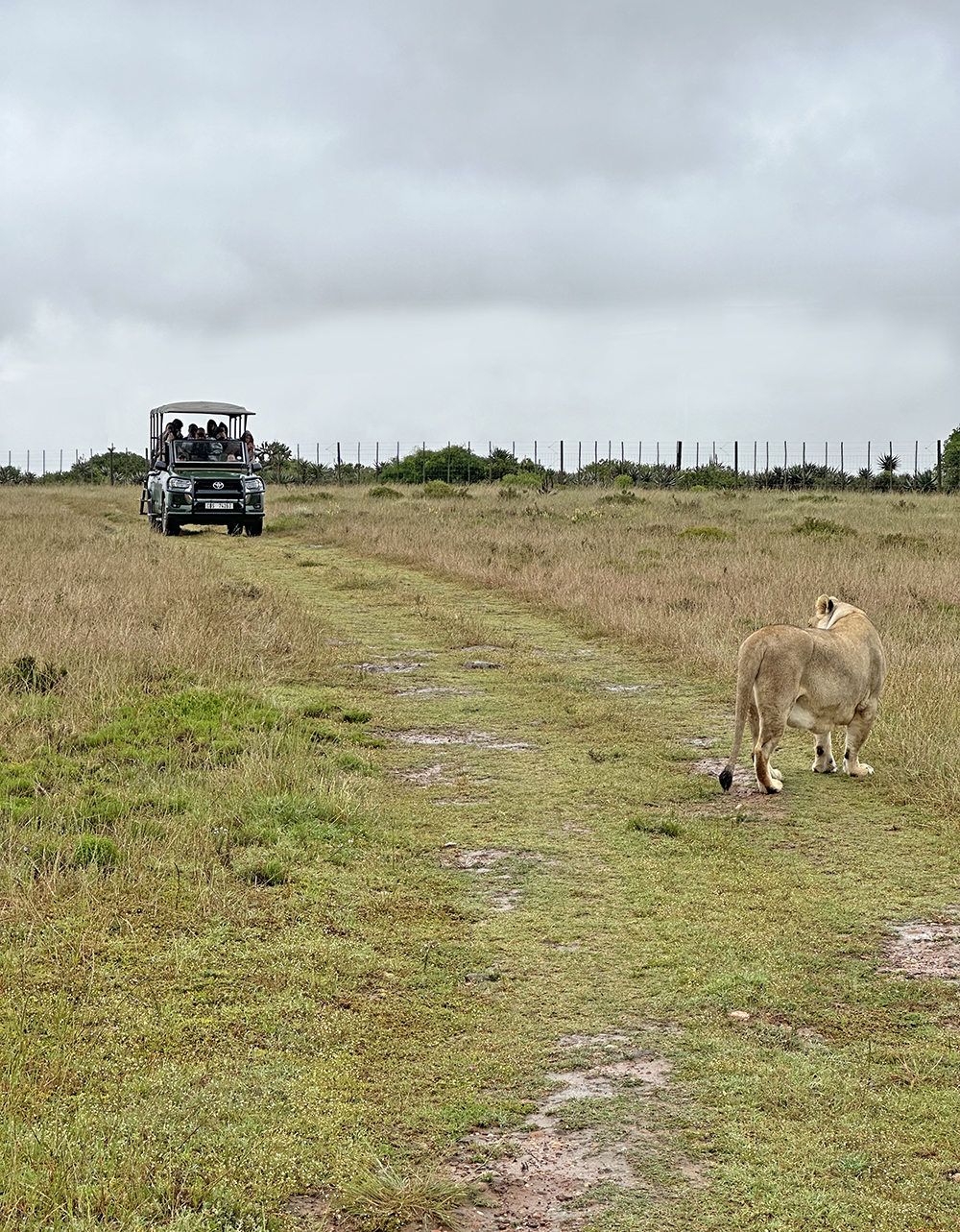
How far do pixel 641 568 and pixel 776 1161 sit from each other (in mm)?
15783

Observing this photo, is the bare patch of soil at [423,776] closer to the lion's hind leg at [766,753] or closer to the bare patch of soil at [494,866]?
the bare patch of soil at [494,866]

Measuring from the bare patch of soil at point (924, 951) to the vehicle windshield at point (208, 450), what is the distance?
963 inches

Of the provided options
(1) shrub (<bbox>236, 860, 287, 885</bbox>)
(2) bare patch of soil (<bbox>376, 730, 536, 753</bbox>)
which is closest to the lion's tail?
(2) bare patch of soil (<bbox>376, 730, 536, 753</bbox>)

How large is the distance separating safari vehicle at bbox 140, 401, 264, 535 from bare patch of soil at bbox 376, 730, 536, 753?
19211 mm

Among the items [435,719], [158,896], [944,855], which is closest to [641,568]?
[435,719]

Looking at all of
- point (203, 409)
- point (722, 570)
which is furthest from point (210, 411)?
point (722, 570)

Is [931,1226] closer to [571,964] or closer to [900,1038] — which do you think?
[900,1038]

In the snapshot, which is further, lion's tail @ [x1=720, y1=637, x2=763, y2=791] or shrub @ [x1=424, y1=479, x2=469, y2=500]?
shrub @ [x1=424, y1=479, x2=469, y2=500]

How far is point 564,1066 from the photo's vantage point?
4113 mm

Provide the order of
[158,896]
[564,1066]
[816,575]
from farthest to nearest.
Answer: [816,575] → [158,896] → [564,1066]

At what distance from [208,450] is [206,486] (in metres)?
1.06

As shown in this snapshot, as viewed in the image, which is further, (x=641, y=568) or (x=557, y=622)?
(x=641, y=568)

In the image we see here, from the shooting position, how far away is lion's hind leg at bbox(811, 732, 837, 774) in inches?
320

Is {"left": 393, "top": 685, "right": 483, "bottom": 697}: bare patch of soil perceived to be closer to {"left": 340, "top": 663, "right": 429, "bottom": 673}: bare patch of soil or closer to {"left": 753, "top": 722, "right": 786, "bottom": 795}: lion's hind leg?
{"left": 340, "top": 663, "right": 429, "bottom": 673}: bare patch of soil
